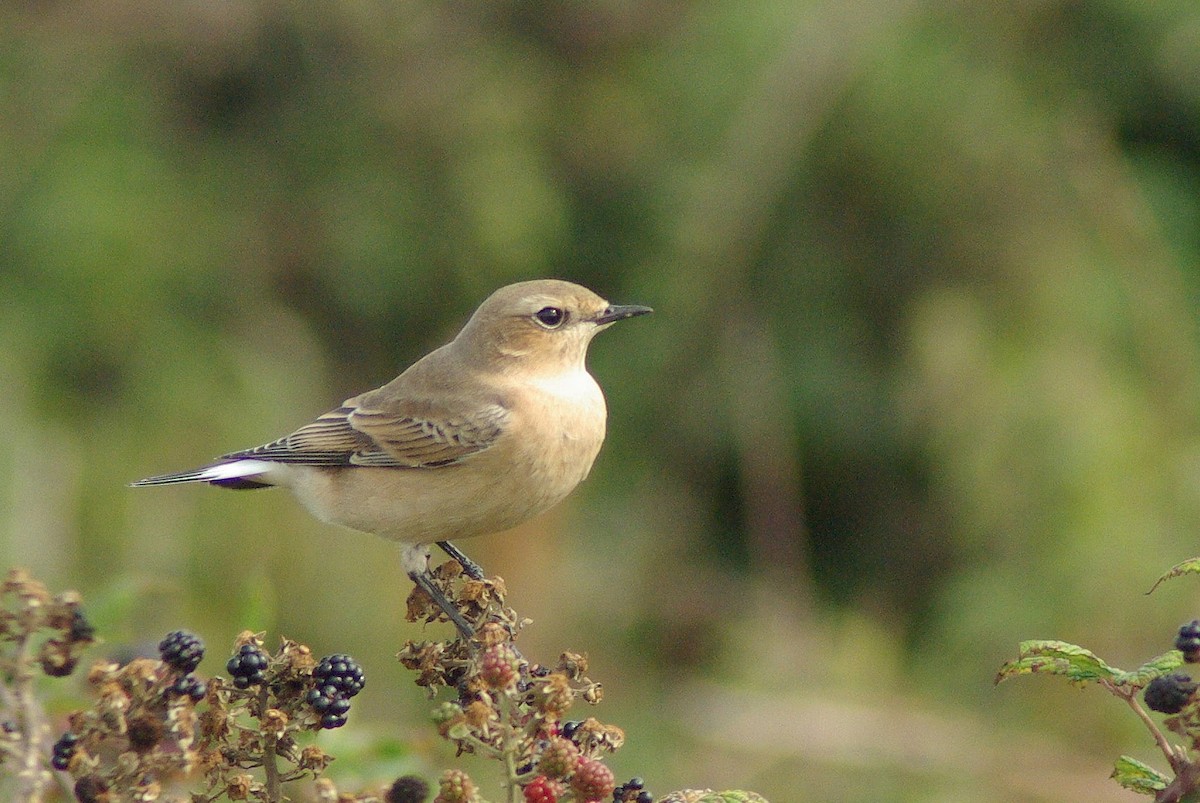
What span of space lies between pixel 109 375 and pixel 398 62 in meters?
2.84

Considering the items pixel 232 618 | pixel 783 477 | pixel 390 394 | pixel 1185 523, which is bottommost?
pixel 390 394

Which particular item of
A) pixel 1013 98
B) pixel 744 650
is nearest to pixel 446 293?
pixel 744 650

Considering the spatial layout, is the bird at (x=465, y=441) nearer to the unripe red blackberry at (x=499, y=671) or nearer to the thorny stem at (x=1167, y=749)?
the unripe red blackberry at (x=499, y=671)

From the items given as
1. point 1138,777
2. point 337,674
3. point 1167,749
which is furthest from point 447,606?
point 1167,749

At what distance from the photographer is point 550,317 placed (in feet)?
16.6

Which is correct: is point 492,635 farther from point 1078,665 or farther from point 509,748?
point 1078,665

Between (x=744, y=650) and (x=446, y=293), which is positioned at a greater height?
(x=446, y=293)

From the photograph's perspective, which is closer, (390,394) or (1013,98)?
(390,394)

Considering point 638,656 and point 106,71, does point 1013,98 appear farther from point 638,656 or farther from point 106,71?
point 106,71

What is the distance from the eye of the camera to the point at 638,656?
852 cm

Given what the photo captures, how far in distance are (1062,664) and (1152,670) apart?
165mm

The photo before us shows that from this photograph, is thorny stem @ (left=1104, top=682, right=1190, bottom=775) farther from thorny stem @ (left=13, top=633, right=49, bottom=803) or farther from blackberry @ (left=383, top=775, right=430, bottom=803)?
thorny stem @ (left=13, top=633, right=49, bottom=803)

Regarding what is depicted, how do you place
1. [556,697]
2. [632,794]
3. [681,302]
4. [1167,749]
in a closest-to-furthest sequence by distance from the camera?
[1167,749]
[556,697]
[632,794]
[681,302]

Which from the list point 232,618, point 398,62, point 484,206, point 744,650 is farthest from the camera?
point 398,62
